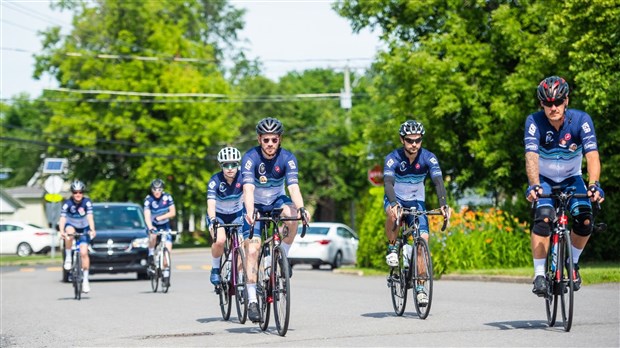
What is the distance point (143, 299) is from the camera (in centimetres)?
1983

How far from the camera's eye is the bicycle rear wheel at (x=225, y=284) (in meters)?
14.1

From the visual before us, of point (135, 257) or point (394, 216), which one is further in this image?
point (135, 257)

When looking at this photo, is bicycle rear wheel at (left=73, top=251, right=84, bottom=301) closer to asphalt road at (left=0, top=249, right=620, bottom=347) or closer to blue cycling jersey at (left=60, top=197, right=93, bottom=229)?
asphalt road at (left=0, top=249, right=620, bottom=347)

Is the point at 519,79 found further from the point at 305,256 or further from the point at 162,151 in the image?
the point at 162,151

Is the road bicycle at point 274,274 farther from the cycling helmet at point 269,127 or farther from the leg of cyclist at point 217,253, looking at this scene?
the leg of cyclist at point 217,253

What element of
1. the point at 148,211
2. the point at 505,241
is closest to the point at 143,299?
the point at 148,211

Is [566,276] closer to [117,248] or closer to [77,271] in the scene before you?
[77,271]

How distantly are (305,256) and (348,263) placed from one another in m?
2.44

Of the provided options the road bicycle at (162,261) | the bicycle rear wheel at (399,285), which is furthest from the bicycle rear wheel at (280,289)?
the road bicycle at (162,261)

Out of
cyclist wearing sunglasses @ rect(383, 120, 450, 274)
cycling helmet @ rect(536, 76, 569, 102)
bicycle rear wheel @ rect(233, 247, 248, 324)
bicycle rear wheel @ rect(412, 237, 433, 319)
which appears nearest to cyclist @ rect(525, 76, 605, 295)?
cycling helmet @ rect(536, 76, 569, 102)

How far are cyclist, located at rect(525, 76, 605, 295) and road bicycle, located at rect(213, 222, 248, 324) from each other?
3181 millimetres

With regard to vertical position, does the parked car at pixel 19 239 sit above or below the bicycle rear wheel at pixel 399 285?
above

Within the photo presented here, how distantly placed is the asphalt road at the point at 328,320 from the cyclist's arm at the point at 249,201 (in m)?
1.16

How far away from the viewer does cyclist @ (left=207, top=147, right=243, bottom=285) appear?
14.5 m
